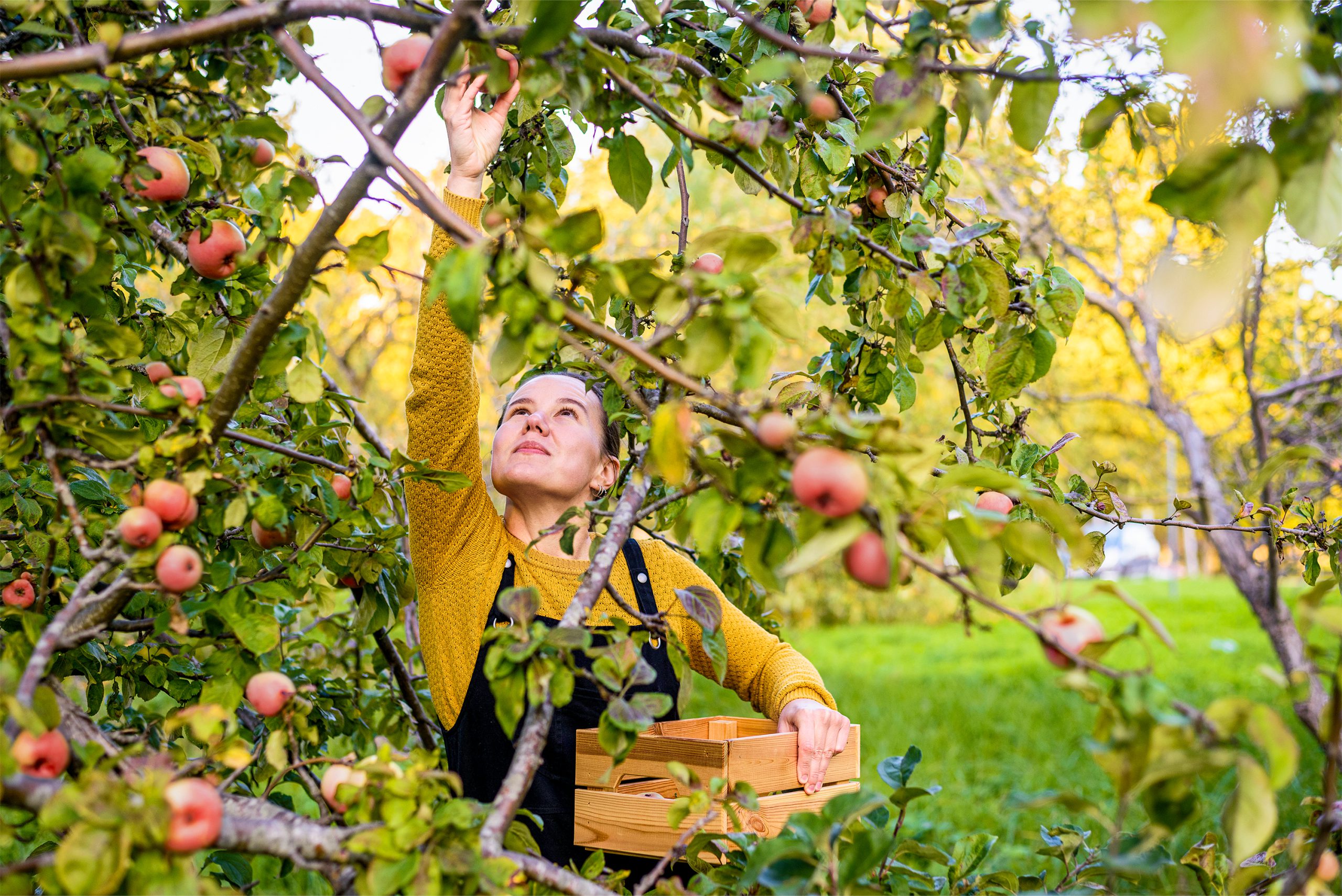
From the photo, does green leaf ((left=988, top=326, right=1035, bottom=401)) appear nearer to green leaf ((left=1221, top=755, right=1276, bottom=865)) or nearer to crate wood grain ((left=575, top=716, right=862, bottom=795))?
crate wood grain ((left=575, top=716, right=862, bottom=795))

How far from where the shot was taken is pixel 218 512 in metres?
1.22

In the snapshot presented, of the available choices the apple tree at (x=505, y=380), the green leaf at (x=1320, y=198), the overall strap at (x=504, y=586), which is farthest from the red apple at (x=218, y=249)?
the green leaf at (x=1320, y=198)

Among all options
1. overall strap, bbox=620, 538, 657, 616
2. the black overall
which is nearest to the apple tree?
the black overall

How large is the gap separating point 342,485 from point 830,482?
92cm

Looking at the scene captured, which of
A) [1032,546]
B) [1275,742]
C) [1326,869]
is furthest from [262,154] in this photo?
[1326,869]

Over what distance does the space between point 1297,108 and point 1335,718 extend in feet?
1.65

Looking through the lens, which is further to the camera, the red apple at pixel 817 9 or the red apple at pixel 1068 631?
the red apple at pixel 817 9

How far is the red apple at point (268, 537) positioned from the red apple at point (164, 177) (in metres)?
0.44

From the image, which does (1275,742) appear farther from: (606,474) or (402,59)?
(606,474)

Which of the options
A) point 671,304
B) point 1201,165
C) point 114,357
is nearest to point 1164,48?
point 1201,165

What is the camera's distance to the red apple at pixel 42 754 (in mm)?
912

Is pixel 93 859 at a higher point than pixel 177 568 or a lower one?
lower

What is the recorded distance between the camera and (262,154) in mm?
1521

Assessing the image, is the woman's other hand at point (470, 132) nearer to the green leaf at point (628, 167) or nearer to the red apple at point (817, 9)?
the green leaf at point (628, 167)
